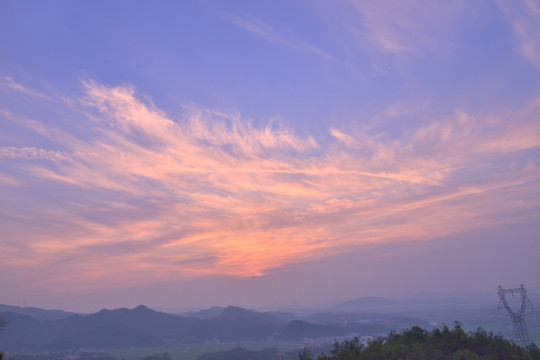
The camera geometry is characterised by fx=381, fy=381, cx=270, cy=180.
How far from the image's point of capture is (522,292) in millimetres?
101562

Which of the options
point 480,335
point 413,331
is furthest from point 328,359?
point 480,335

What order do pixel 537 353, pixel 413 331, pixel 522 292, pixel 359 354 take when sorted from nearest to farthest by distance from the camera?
pixel 537 353
pixel 359 354
pixel 413 331
pixel 522 292

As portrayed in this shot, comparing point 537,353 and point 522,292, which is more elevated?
point 522,292

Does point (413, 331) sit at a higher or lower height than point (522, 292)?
lower

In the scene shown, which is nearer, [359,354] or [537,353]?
[537,353]

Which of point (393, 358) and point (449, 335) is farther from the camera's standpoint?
point (449, 335)

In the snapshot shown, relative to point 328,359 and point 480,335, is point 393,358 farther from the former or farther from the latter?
point 480,335

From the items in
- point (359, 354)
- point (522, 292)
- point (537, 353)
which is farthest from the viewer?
point (522, 292)

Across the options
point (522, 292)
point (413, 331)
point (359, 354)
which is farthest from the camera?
point (522, 292)

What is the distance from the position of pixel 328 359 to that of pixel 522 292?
63735 mm

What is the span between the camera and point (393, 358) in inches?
2527

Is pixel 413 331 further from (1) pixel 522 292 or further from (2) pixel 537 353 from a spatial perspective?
(1) pixel 522 292

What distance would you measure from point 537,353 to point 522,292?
149ft

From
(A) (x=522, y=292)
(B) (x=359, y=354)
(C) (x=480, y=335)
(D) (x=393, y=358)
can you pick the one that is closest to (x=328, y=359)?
(B) (x=359, y=354)
